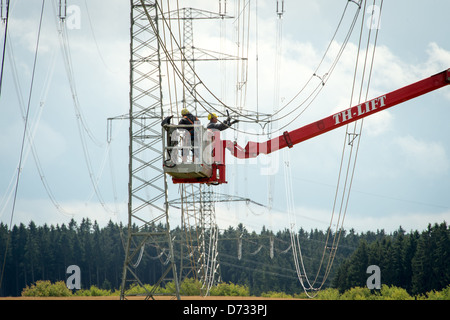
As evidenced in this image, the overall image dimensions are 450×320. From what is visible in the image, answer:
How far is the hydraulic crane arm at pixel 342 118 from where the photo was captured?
14.1 metres

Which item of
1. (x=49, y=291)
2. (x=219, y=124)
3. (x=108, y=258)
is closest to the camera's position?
(x=219, y=124)

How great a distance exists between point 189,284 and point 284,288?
2300 inches

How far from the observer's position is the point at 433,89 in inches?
562

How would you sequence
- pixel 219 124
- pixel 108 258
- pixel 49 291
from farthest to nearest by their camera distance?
pixel 108 258
pixel 49 291
pixel 219 124

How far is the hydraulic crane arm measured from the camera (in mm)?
14086

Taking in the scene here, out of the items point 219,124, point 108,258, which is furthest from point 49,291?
point 108,258

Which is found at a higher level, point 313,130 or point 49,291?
point 313,130

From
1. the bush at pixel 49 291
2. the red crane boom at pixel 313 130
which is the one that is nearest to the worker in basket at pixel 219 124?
the red crane boom at pixel 313 130

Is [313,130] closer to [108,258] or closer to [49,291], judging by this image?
[49,291]

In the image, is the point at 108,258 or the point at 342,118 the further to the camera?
the point at 108,258

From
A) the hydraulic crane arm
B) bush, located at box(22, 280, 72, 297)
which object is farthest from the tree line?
the hydraulic crane arm

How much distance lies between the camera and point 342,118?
47.0ft

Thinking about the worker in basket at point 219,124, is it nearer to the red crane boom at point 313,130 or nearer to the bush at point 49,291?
the red crane boom at point 313,130
